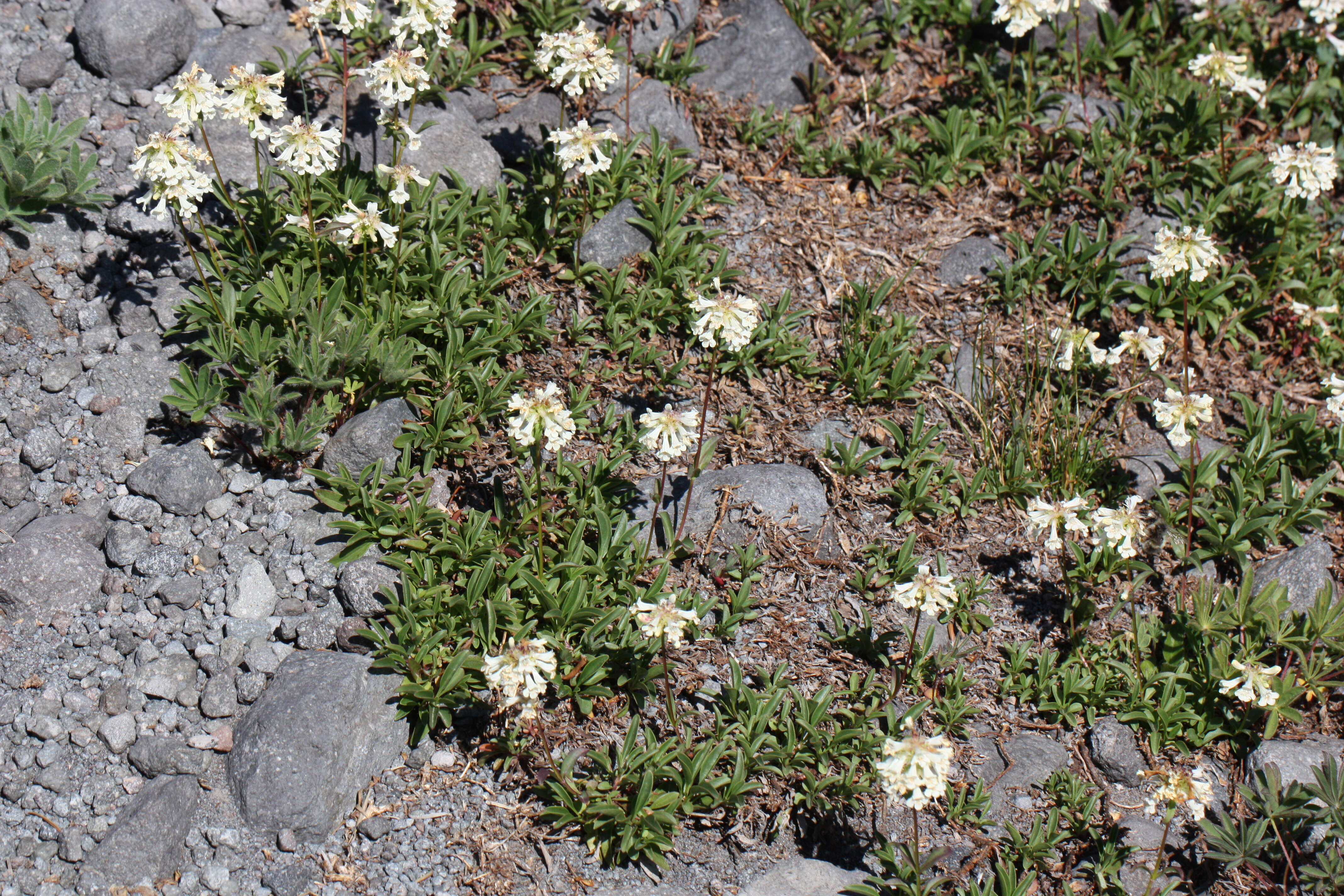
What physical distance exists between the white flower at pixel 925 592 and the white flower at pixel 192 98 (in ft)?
12.0

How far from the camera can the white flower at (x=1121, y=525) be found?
14.5 feet

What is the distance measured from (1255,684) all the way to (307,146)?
15.7 ft

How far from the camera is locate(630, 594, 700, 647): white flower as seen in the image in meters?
3.76

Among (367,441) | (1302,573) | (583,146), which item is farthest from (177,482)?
(1302,573)

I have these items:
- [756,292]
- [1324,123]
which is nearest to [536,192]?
[756,292]

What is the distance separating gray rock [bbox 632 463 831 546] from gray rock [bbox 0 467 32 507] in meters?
2.87

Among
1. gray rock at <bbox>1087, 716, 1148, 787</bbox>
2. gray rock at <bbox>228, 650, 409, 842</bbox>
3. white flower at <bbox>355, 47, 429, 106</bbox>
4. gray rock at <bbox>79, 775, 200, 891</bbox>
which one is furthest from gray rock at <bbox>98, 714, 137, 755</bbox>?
gray rock at <bbox>1087, 716, 1148, 787</bbox>

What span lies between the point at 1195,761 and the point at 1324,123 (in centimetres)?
485

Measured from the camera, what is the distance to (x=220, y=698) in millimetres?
4215

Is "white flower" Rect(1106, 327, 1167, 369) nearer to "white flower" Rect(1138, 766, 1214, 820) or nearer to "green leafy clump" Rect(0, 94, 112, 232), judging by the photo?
"white flower" Rect(1138, 766, 1214, 820)

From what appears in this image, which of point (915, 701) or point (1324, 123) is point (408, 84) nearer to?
point (915, 701)

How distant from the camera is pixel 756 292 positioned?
5.89m

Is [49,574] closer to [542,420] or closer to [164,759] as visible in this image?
[164,759]

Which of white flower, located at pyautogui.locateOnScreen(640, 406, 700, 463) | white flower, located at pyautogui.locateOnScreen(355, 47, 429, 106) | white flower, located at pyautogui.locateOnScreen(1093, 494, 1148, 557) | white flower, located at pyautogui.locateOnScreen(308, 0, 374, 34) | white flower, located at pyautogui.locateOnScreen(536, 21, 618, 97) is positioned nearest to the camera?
white flower, located at pyautogui.locateOnScreen(640, 406, 700, 463)
